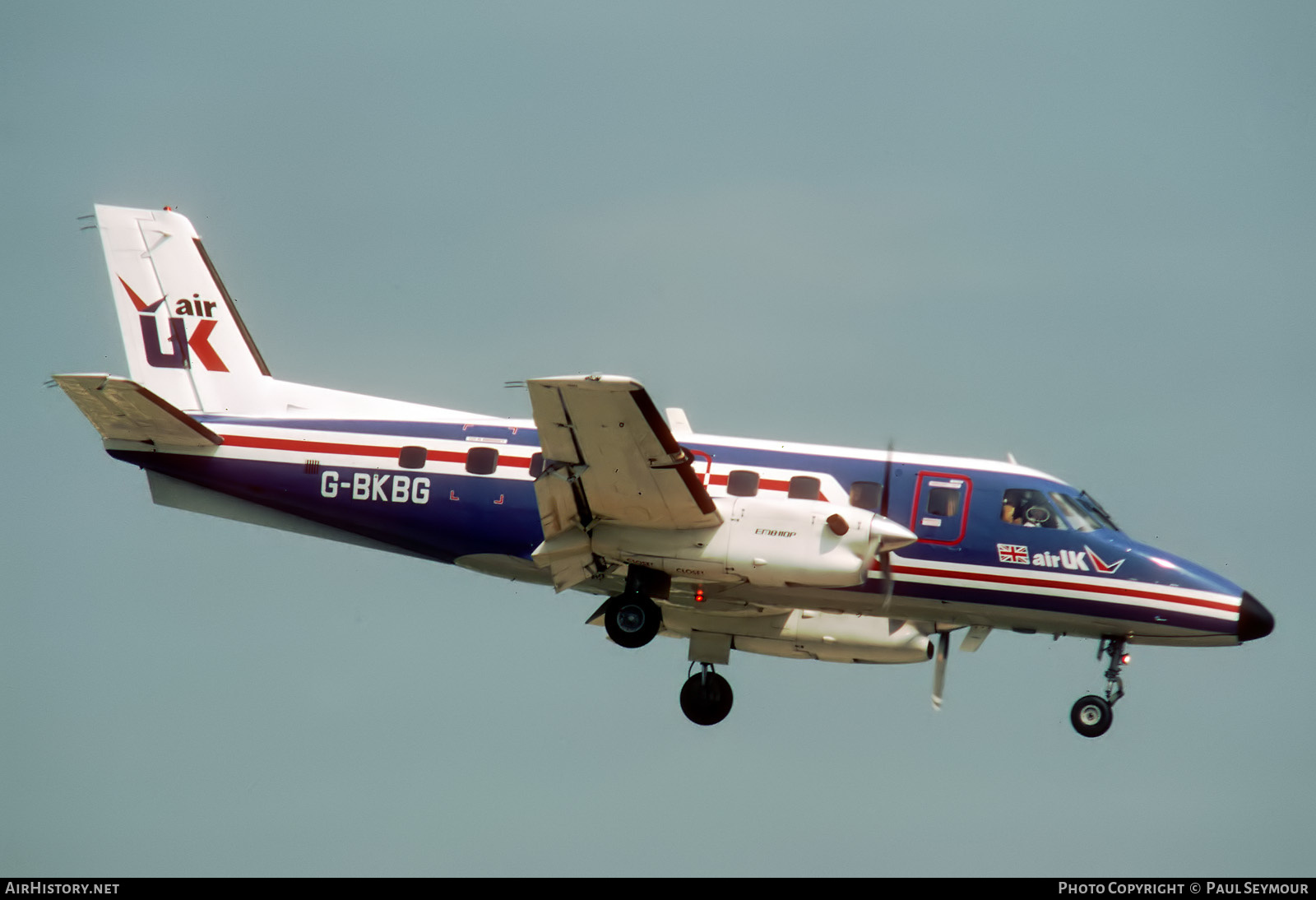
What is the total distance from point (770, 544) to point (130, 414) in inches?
370

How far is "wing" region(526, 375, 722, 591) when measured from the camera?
19.2 m

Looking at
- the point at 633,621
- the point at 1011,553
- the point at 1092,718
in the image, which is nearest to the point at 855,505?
the point at 1011,553

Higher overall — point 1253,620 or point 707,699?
point 1253,620

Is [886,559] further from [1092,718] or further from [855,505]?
[1092,718]

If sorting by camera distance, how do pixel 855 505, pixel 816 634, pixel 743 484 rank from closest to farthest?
pixel 855 505
pixel 743 484
pixel 816 634

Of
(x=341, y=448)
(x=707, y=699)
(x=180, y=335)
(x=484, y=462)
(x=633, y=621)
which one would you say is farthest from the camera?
(x=180, y=335)

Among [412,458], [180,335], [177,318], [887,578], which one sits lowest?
[887,578]

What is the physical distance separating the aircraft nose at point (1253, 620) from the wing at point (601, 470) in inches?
286

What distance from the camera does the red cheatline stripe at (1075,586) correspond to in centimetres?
2111

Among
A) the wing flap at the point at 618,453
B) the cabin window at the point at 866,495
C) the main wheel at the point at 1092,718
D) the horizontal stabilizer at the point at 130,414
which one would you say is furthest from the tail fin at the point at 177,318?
the main wheel at the point at 1092,718

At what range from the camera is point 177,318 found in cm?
2469

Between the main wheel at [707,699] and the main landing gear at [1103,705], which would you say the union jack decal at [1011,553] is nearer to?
the main landing gear at [1103,705]
